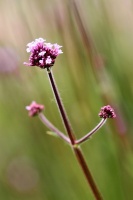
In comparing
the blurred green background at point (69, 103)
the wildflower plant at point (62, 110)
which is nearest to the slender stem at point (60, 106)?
the wildflower plant at point (62, 110)

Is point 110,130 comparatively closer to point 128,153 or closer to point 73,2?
point 128,153

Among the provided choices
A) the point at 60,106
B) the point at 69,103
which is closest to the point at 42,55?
the point at 60,106

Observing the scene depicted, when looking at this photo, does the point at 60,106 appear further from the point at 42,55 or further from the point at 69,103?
the point at 69,103

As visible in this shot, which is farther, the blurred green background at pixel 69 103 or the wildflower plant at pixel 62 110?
the blurred green background at pixel 69 103

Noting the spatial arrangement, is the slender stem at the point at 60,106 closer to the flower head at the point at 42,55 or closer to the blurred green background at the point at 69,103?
the flower head at the point at 42,55

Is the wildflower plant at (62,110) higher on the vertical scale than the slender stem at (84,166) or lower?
higher

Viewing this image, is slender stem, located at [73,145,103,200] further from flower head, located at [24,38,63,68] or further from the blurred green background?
the blurred green background

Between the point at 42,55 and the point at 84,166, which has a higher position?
the point at 42,55

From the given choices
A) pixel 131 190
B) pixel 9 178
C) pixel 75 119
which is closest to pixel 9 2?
pixel 75 119
